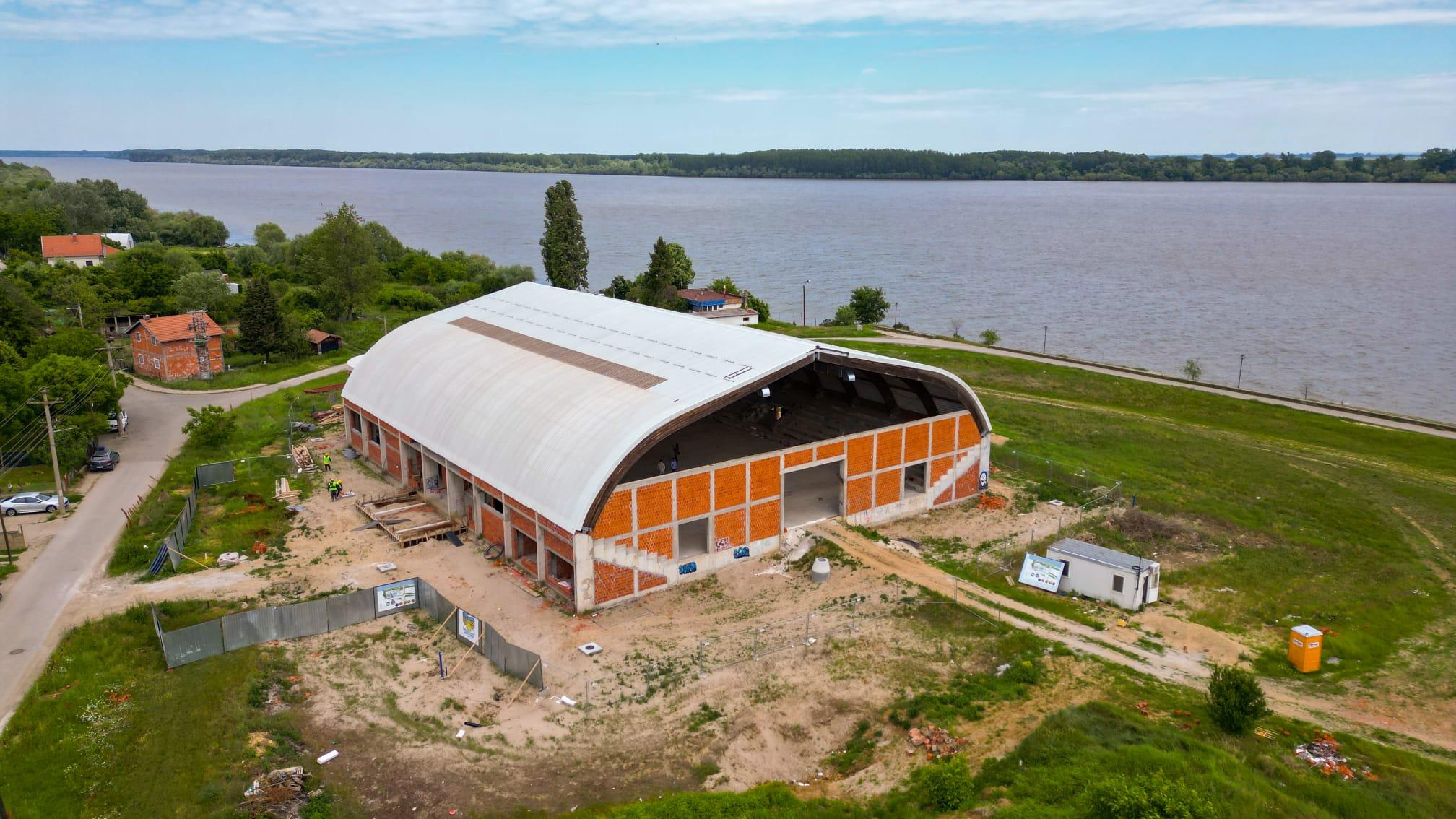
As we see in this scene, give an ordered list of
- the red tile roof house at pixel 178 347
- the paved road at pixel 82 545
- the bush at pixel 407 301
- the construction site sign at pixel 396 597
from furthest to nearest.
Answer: the bush at pixel 407 301
the red tile roof house at pixel 178 347
the construction site sign at pixel 396 597
the paved road at pixel 82 545

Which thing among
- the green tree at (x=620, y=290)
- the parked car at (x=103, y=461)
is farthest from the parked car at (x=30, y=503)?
the green tree at (x=620, y=290)

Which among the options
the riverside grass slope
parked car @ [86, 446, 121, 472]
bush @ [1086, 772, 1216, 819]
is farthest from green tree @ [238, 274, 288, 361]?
bush @ [1086, 772, 1216, 819]

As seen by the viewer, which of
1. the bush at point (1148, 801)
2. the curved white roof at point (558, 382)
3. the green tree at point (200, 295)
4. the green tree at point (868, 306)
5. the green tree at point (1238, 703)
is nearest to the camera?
the bush at point (1148, 801)

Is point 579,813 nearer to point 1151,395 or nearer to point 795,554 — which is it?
point 795,554

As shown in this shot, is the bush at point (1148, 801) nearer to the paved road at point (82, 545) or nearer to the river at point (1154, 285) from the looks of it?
the paved road at point (82, 545)

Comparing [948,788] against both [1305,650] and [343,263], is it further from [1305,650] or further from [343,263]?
[343,263]

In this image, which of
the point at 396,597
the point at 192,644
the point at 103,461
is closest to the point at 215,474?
the point at 103,461

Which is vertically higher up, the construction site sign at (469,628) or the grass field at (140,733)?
the construction site sign at (469,628)
